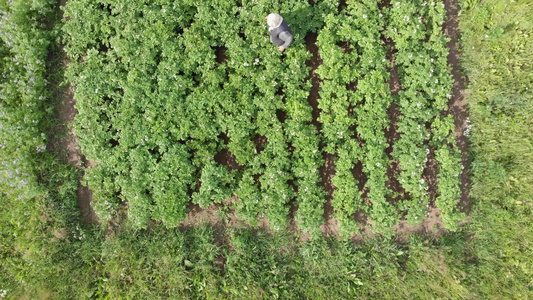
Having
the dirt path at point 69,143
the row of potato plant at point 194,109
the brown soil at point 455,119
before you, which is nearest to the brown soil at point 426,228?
the brown soil at point 455,119

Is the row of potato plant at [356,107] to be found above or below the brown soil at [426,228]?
above

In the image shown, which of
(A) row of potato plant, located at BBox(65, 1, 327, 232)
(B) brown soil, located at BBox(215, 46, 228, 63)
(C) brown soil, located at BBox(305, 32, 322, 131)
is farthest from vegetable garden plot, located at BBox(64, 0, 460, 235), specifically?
(C) brown soil, located at BBox(305, 32, 322, 131)

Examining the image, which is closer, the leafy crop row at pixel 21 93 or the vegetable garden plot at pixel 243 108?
the vegetable garden plot at pixel 243 108

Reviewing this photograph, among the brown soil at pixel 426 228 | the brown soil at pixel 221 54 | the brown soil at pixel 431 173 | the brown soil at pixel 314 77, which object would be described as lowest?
the brown soil at pixel 426 228

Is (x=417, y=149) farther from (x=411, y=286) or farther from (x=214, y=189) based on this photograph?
(x=214, y=189)

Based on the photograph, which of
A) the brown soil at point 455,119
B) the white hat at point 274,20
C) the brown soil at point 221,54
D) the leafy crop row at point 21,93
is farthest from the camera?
the brown soil at point 455,119

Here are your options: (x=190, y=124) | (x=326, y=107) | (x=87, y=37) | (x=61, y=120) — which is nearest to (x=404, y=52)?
(x=326, y=107)

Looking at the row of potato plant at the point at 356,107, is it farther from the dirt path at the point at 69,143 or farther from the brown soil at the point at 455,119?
the dirt path at the point at 69,143
